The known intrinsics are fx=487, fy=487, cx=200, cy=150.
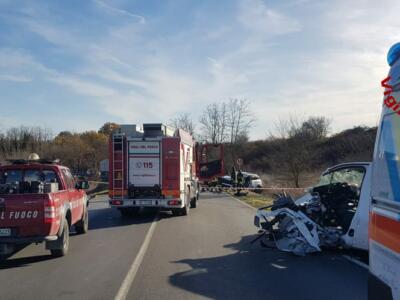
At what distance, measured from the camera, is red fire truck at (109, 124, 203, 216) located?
16031mm

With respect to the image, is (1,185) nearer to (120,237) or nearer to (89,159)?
(120,237)

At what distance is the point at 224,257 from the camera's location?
9.20 meters

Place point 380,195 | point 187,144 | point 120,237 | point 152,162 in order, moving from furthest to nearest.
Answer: point 187,144 < point 152,162 < point 120,237 < point 380,195

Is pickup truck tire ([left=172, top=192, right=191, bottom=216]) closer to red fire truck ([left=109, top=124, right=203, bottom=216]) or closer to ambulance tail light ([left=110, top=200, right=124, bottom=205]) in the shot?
red fire truck ([left=109, top=124, right=203, bottom=216])

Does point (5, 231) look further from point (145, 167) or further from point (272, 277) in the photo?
point (145, 167)

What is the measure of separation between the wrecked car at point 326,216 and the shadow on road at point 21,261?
173 inches

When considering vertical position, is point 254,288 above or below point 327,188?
below

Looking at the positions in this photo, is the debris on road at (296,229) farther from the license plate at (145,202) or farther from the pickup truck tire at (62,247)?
the license plate at (145,202)

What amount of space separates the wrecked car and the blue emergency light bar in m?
5.21

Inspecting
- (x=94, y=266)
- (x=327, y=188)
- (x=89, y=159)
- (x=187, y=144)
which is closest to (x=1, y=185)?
(x=94, y=266)

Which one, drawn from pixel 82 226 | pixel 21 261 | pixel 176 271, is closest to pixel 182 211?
pixel 82 226

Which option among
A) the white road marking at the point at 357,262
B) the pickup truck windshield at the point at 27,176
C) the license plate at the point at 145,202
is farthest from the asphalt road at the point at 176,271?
the license plate at the point at 145,202

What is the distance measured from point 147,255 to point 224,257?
1.49 meters

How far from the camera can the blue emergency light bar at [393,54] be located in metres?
3.78
